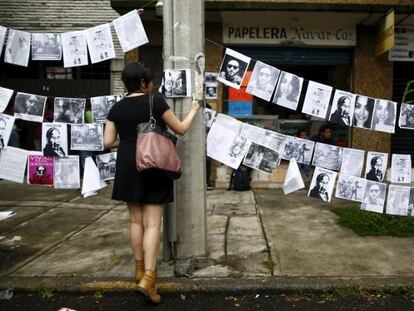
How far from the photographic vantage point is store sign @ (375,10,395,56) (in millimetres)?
8570

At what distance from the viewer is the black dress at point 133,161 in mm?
4148

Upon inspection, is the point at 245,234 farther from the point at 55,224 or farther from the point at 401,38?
the point at 401,38

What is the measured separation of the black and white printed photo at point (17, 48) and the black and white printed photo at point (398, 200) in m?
4.33

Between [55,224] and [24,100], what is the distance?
2.22 m

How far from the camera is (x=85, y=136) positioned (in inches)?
211

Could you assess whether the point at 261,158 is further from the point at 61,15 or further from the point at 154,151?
the point at 61,15

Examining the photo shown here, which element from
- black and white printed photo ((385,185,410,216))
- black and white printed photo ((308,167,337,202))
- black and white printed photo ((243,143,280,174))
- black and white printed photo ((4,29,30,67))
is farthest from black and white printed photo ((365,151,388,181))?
black and white printed photo ((4,29,30,67))

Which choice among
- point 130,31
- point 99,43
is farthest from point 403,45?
point 99,43

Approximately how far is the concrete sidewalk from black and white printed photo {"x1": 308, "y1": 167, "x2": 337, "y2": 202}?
2.09 ft

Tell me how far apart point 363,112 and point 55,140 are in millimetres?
3412

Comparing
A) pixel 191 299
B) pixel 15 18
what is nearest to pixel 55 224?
pixel 191 299

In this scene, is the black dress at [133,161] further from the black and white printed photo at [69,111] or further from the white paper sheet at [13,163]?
the white paper sheet at [13,163]

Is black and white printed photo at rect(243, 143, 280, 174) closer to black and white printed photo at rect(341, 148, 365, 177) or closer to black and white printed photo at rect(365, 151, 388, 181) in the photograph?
black and white printed photo at rect(341, 148, 365, 177)

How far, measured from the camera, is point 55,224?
6.93 metres
